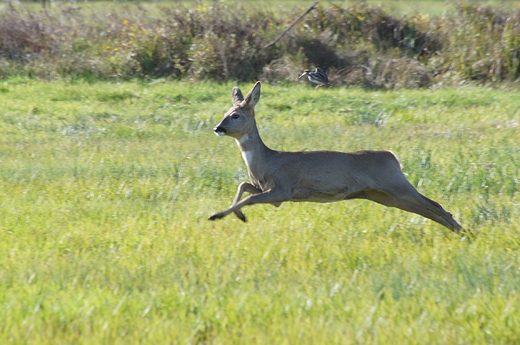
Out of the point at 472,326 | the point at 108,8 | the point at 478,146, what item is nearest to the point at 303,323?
the point at 472,326

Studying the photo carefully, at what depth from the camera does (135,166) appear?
9.30 meters

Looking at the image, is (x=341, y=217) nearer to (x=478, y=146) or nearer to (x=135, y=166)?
(x=135, y=166)

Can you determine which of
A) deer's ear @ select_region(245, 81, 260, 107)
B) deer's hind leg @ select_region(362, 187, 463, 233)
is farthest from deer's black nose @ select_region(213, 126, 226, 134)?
deer's hind leg @ select_region(362, 187, 463, 233)

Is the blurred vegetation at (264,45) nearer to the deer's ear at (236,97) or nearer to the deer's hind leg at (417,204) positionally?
the deer's ear at (236,97)

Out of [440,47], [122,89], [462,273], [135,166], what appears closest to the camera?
[462,273]

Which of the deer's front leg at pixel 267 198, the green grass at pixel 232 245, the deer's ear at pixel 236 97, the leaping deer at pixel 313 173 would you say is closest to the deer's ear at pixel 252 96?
the leaping deer at pixel 313 173

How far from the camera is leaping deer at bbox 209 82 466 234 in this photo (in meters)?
6.50

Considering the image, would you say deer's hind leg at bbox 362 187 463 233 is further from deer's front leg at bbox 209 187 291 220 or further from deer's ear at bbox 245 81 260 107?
deer's ear at bbox 245 81 260 107

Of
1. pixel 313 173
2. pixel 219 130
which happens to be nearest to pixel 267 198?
pixel 313 173

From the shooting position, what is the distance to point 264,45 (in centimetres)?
1794

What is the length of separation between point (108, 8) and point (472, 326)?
1879cm

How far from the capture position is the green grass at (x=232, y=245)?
4.55 metres

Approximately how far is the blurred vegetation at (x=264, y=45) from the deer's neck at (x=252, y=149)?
1014cm

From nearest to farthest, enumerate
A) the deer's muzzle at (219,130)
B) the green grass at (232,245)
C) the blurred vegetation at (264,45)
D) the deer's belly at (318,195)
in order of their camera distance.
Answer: the green grass at (232,245)
the deer's muzzle at (219,130)
the deer's belly at (318,195)
the blurred vegetation at (264,45)
